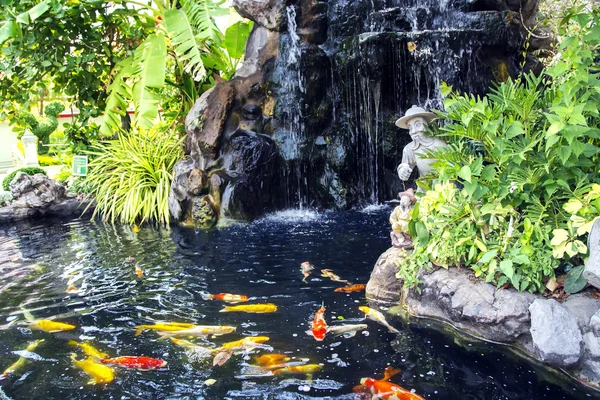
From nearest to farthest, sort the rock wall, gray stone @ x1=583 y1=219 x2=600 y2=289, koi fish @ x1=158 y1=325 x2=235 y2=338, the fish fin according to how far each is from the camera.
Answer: gray stone @ x1=583 y1=219 x2=600 y2=289 < the fish fin < koi fish @ x1=158 y1=325 x2=235 y2=338 < the rock wall

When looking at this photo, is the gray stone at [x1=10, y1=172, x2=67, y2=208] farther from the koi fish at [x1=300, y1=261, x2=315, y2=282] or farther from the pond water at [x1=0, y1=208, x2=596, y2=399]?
the koi fish at [x1=300, y1=261, x2=315, y2=282]

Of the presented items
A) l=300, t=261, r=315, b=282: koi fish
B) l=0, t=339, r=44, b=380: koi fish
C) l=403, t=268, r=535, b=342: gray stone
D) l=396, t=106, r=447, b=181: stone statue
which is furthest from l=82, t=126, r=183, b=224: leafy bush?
l=403, t=268, r=535, b=342: gray stone

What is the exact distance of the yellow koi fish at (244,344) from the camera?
14.1ft

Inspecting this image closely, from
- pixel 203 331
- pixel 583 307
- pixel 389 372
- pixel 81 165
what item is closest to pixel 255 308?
pixel 203 331

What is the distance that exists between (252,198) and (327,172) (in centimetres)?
167

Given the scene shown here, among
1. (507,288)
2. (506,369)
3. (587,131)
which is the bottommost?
(506,369)

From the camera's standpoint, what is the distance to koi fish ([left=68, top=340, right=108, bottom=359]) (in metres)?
4.32

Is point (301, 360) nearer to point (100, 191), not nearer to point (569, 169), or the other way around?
point (569, 169)

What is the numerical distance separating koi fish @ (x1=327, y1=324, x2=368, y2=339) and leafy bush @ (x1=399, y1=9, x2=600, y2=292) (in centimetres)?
85

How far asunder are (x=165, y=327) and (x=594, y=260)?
→ 358cm

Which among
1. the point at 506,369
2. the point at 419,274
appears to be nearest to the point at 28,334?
the point at 419,274

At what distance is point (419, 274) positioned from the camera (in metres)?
4.84

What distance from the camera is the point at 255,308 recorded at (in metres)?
5.14

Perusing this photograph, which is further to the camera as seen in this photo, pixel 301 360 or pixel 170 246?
pixel 170 246
